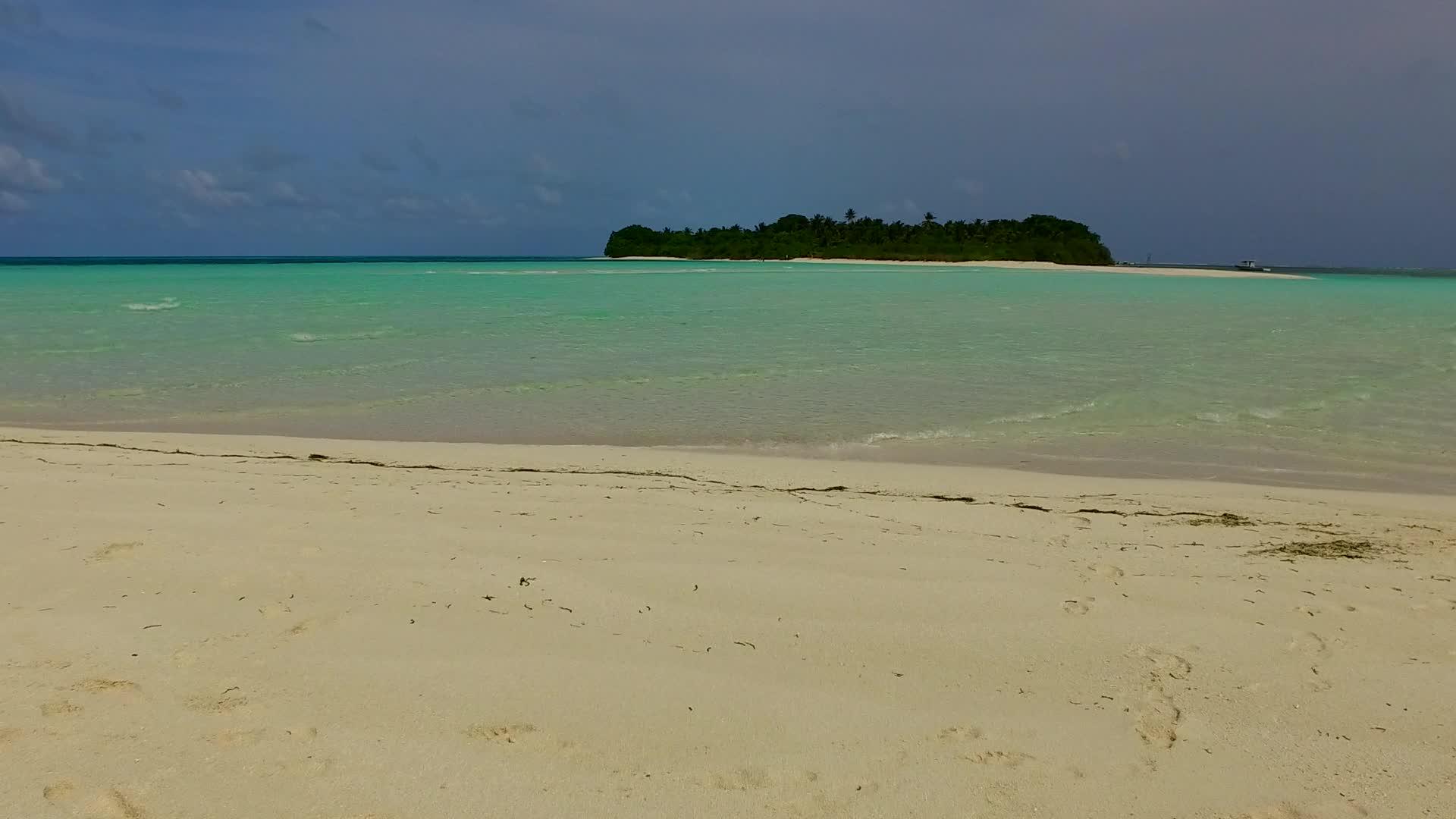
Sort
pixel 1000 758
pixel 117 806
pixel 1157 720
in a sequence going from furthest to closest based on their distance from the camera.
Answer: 1. pixel 1157 720
2. pixel 1000 758
3. pixel 117 806

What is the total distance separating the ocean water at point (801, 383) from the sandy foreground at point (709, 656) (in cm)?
224

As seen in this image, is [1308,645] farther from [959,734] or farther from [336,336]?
[336,336]

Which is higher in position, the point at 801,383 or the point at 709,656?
the point at 801,383

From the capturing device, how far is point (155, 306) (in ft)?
81.5

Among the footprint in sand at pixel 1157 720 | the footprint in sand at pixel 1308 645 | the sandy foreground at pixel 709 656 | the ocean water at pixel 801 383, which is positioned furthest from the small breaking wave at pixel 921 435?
the footprint in sand at pixel 1157 720

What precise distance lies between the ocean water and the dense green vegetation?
286 feet

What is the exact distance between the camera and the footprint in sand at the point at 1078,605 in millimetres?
3822

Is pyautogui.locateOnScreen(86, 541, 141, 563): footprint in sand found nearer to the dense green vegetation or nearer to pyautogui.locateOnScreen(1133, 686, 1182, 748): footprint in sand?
pyautogui.locateOnScreen(1133, 686, 1182, 748): footprint in sand

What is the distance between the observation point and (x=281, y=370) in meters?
11.9

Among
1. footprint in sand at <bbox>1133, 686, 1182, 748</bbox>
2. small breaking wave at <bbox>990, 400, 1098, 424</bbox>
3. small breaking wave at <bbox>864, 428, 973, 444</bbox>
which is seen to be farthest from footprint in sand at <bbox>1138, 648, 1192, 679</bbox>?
small breaking wave at <bbox>990, 400, 1098, 424</bbox>

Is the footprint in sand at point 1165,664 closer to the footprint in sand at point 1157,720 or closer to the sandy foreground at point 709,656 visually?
the sandy foreground at point 709,656

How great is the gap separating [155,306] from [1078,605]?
92.6 ft

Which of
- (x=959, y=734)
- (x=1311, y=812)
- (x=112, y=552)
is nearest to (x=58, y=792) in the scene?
(x=112, y=552)

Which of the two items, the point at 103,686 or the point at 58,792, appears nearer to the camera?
the point at 58,792
